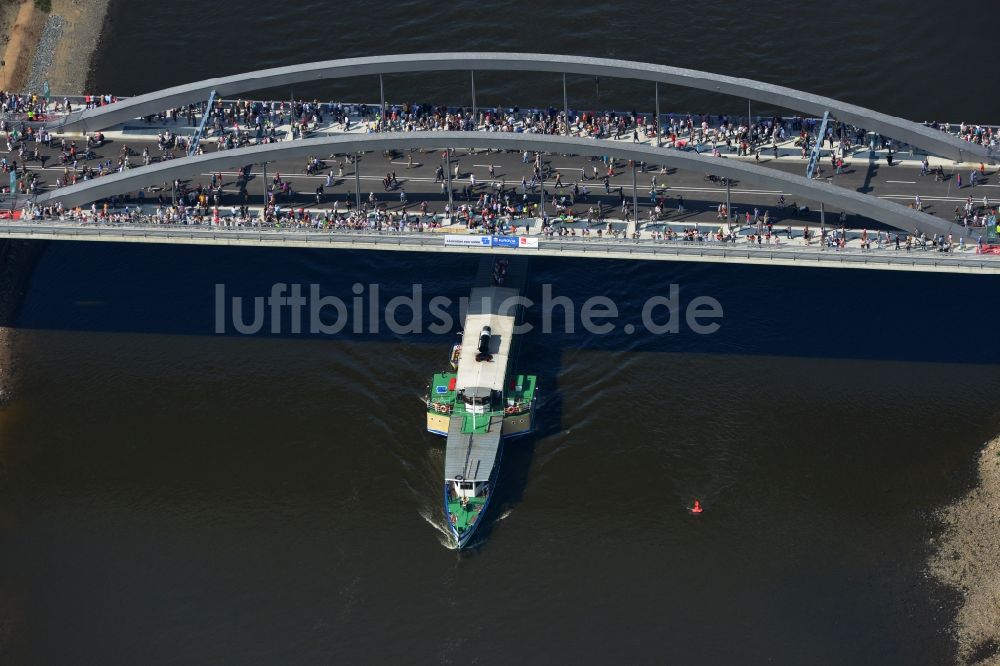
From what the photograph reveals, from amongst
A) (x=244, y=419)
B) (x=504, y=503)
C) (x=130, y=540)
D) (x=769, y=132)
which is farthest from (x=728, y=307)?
(x=130, y=540)

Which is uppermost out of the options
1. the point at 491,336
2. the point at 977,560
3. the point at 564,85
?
the point at 564,85

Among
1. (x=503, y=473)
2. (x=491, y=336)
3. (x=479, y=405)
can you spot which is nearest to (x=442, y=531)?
(x=503, y=473)

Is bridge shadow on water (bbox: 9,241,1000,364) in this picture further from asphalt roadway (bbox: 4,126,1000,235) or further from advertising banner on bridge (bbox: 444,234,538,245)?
advertising banner on bridge (bbox: 444,234,538,245)

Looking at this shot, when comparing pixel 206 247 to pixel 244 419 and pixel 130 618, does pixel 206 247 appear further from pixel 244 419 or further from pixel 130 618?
pixel 130 618

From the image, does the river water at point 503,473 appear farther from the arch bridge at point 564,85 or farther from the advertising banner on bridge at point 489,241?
the arch bridge at point 564,85

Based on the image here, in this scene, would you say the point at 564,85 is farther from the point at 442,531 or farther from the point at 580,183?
the point at 442,531

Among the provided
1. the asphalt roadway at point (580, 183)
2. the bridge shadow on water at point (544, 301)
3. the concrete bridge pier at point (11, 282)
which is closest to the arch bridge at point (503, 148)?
the asphalt roadway at point (580, 183)
